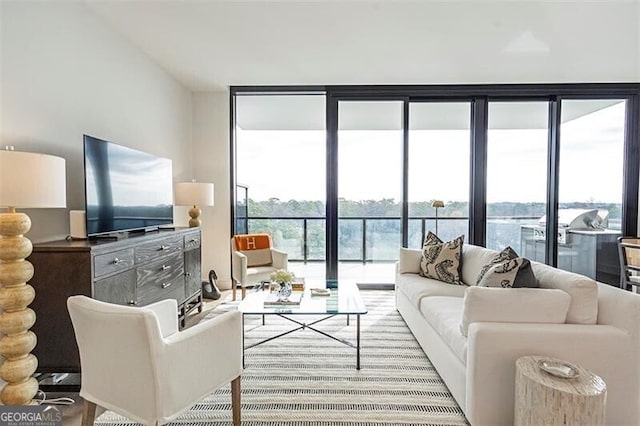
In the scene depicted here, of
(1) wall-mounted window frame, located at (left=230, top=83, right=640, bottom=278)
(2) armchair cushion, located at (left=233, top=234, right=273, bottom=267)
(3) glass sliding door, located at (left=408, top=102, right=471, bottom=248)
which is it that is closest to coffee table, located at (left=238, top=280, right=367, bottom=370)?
(2) armchair cushion, located at (left=233, top=234, right=273, bottom=267)

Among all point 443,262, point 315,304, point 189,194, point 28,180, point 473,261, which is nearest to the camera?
point 28,180

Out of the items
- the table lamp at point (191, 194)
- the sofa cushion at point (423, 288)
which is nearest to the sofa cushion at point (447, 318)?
the sofa cushion at point (423, 288)

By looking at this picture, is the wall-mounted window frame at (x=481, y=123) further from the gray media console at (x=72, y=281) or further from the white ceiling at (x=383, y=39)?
the gray media console at (x=72, y=281)

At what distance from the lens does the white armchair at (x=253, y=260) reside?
4.02 metres

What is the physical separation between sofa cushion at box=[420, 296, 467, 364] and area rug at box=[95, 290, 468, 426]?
336mm

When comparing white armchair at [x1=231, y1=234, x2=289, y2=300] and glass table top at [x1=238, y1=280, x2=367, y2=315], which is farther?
white armchair at [x1=231, y1=234, x2=289, y2=300]

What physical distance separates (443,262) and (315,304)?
1.38m

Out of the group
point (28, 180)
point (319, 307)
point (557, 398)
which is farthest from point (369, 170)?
point (28, 180)

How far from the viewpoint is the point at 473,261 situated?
10.4 ft

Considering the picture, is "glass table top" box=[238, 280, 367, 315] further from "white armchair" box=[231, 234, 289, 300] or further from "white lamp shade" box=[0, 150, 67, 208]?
"white lamp shade" box=[0, 150, 67, 208]

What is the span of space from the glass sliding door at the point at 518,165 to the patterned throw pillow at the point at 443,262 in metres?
1.65

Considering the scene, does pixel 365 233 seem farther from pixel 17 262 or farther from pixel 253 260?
pixel 17 262

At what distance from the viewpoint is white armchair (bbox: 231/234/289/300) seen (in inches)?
158

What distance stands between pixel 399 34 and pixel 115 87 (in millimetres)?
2581
